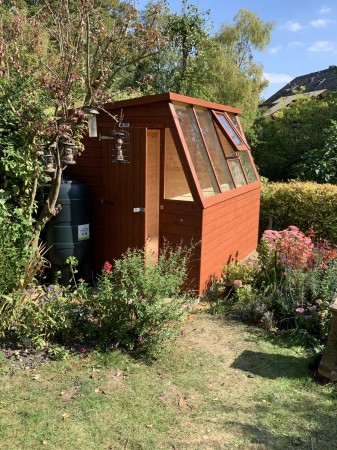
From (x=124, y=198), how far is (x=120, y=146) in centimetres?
72

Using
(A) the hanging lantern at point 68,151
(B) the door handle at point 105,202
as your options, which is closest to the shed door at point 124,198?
(B) the door handle at point 105,202

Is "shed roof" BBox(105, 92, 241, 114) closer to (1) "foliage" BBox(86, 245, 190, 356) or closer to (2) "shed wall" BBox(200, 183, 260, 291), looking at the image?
(2) "shed wall" BBox(200, 183, 260, 291)

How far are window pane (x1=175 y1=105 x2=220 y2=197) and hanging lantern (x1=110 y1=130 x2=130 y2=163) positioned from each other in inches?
30.6

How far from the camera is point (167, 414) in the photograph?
→ 314cm

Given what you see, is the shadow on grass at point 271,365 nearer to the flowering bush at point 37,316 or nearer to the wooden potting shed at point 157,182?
the wooden potting shed at point 157,182

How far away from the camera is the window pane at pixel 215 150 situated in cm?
629

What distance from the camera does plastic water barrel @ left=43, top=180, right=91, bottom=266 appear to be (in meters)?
5.34

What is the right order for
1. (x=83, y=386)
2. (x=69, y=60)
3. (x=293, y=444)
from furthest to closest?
1. (x=69, y=60)
2. (x=83, y=386)
3. (x=293, y=444)

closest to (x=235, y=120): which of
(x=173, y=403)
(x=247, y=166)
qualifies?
(x=247, y=166)

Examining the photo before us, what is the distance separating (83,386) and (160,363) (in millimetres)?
803

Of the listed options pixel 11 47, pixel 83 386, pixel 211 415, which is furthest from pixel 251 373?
pixel 11 47

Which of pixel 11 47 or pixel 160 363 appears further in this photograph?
pixel 11 47

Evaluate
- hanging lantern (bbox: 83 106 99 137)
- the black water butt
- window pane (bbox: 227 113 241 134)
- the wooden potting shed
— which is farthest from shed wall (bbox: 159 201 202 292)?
window pane (bbox: 227 113 241 134)

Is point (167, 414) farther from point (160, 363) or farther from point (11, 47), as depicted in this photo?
point (11, 47)
